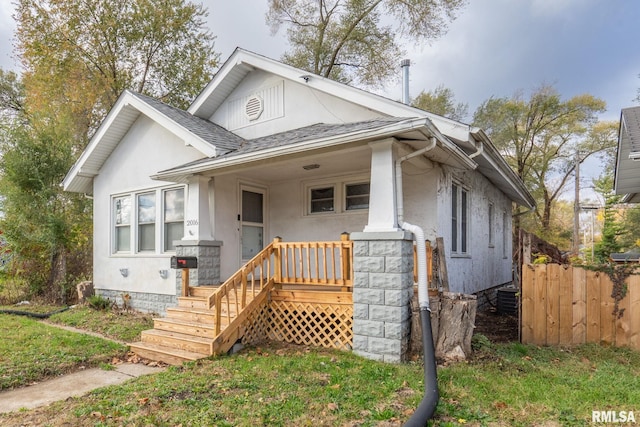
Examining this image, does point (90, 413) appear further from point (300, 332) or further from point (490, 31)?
point (490, 31)

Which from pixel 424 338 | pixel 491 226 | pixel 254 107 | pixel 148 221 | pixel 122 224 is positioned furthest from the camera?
pixel 491 226

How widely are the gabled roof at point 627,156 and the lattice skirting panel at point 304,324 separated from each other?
513 cm

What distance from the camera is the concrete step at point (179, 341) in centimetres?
521

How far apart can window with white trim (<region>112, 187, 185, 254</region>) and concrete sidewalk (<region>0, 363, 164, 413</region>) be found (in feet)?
10.9

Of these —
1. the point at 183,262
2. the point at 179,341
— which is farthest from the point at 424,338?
the point at 183,262

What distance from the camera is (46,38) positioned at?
47.4 feet

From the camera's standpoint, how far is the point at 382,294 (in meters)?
4.88

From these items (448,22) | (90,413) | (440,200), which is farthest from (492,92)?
(90,413)

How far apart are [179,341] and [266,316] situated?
1321 millimetres

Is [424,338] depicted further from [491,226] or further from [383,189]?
[491,226]

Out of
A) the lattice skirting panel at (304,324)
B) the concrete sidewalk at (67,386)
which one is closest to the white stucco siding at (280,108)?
the lattice skirting panel at (304,324)

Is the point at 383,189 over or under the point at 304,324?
over

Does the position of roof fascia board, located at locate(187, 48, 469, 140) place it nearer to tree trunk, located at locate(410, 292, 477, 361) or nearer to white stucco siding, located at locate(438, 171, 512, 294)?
white stucco siding, located at locate(438, 171, 512, 294)

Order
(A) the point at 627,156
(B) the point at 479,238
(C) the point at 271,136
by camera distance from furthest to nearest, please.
Answer: (B) the point at 479,238 < (C) the point at 271,136 < (A) the point at 627,156
